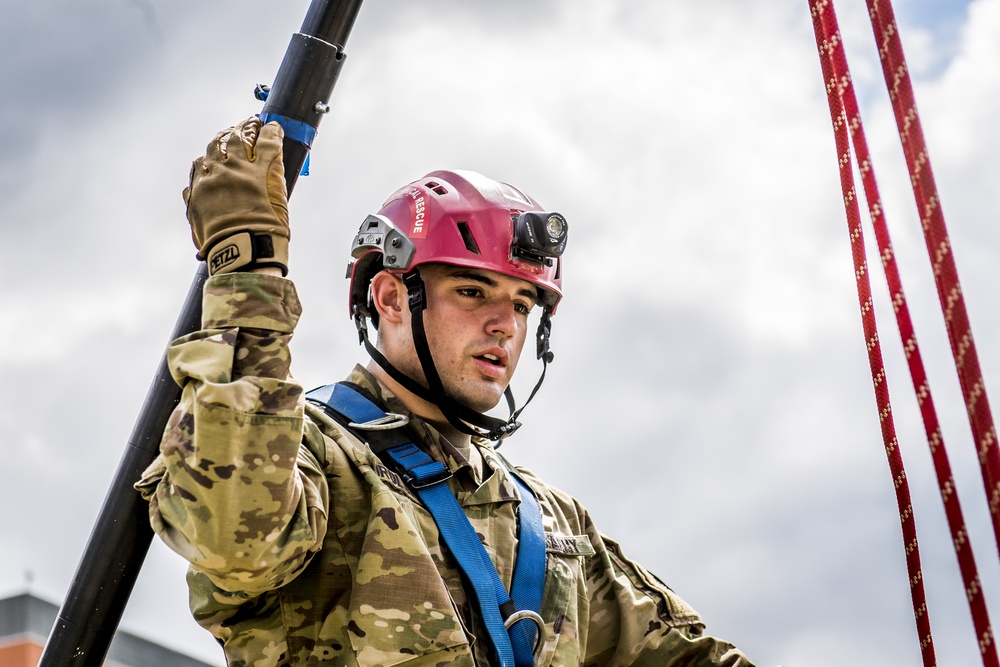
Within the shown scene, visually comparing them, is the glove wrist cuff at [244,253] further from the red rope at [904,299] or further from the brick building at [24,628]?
the brick building at [24,628]

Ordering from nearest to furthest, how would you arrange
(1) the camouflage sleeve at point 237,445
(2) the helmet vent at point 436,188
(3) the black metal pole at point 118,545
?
(1) the camouflage sleeve at point 237,445, (3) the black metal pole at point 118,545, (2) the helmet vent at point 436,188

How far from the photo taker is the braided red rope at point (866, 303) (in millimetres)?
4520

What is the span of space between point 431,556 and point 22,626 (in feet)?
36.9

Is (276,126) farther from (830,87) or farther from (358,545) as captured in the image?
(830,87)

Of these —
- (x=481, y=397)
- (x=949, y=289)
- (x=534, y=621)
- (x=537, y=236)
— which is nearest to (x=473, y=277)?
(x=537, y=236)

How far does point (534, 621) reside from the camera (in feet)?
17.5

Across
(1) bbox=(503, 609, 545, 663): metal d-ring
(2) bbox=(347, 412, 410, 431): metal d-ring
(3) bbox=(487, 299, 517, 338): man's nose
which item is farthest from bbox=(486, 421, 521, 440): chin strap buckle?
(1) bbox=(503, 609, 545, 663): metal d-ring

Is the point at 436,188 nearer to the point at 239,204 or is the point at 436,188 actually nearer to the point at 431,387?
the point at 431,387

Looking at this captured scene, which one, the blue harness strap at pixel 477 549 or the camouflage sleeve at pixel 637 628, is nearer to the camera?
the blue harness strap at pixel 477 549

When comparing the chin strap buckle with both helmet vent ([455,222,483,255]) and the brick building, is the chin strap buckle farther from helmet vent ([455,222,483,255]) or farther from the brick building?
the brick building

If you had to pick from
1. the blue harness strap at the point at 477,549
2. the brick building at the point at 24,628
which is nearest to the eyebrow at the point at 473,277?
the blue harness strap at the point at 477,549

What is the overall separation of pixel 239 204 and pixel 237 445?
0.88 meters

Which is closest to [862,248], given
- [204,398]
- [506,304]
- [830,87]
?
[830,87]

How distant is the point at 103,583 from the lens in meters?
5.02
